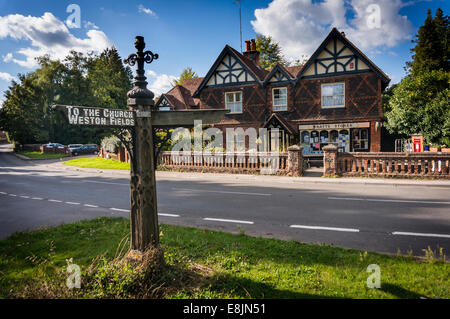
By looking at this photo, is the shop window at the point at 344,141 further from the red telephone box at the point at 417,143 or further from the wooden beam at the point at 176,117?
the wooden beam at the point at 176,117

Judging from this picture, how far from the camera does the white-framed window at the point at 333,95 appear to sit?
68.9 ft

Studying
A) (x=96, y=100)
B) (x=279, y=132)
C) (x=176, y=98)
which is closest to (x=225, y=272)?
(x=279, y=132)

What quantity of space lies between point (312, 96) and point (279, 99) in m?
2.72

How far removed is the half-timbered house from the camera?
798 inches

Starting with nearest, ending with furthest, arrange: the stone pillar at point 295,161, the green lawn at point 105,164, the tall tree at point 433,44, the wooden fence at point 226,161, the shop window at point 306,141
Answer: the stone pillar at point 295,161 → the wooden fence at point 226,161 → the shop window at point 306,141 → the green lawn at point 105,164 → the tall tree at point 433,44

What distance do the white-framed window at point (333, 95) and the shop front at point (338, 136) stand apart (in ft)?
5.10

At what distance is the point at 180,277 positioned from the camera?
3.76 meters

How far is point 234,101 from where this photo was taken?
2467cm

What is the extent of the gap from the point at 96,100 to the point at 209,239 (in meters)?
52.6

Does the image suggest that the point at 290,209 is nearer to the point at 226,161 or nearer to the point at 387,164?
the point at 387,164

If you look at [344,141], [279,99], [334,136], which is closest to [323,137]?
[334,136]

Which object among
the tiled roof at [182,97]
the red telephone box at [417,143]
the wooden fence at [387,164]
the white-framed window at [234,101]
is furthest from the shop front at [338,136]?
the tiled roof at [182,97]

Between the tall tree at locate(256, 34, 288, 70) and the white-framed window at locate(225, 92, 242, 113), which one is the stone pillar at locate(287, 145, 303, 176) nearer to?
the white-framed window at locate(225, 92, 242, 113)
